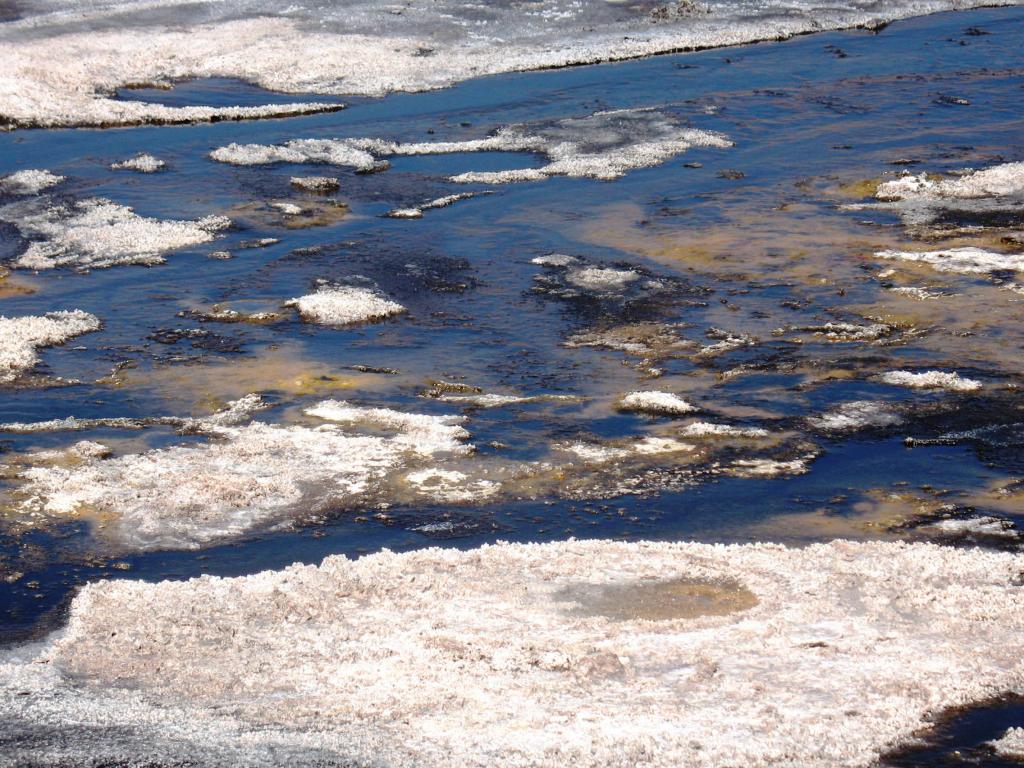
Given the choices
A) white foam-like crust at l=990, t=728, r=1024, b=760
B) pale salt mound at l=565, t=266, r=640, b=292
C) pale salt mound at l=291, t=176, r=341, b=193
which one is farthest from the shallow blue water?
white foam-like crust at l=990, t=728, r=1024, b=760

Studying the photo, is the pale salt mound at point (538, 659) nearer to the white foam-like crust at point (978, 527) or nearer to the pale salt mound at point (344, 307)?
the white foam-like crust at point (978, 527)

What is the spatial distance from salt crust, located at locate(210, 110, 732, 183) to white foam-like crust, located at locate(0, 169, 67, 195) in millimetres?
1490

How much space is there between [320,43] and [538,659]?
42.2 feet

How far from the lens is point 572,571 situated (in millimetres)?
5062

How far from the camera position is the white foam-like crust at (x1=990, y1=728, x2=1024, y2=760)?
3928 mm

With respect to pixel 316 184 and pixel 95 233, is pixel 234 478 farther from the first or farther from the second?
pixel 316 184

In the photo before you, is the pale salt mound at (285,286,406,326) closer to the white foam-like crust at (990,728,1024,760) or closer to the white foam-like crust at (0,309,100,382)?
the white foam-like crust at (0,309,100,382)

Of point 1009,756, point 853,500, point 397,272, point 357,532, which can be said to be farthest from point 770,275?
point 1009,756

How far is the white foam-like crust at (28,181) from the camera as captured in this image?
1119cm

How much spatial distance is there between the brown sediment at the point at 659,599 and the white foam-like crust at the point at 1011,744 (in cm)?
104

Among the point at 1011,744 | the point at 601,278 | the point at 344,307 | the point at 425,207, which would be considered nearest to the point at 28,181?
the point at 425,207

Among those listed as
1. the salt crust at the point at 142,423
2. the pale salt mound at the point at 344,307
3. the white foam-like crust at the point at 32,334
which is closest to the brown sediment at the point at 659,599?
the salt crust at the point at 142,423

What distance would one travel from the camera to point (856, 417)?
675cm

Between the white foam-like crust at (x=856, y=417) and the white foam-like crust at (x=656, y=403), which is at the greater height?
the white foam-like crust at (x=656, y=403)
